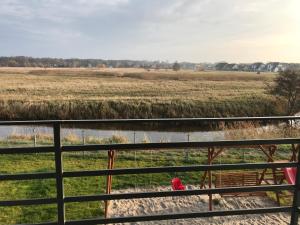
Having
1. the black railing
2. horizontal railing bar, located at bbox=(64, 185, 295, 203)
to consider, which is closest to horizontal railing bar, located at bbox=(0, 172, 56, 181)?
the black railing

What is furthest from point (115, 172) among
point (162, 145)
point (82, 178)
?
point (82, 178)

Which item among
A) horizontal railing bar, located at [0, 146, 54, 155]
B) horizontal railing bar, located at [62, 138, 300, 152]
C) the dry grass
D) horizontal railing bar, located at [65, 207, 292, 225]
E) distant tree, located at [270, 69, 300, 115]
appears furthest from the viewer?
the dry grass

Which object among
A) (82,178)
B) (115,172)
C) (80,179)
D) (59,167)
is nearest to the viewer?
(59,167)

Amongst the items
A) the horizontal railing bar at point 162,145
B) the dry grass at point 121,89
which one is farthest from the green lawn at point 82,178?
the dry grass at point 121,89

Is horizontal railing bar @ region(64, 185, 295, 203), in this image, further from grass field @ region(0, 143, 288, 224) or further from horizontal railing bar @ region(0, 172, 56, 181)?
grass field @ region(0, 143, 288, 224)

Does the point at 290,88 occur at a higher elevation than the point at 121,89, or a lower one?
higher

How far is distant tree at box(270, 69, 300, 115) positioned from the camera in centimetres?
2869

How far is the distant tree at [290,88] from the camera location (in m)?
28.7

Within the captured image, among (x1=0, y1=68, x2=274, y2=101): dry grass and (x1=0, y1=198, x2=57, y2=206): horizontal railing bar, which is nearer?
(x1=0, y1=198, x2=57, y2=206): horizontal railing bar

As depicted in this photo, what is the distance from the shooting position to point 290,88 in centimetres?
2902

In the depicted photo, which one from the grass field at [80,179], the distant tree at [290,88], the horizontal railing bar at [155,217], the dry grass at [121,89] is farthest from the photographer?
the dry grass at [121,89]

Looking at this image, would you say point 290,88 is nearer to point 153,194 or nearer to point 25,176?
point 153,194

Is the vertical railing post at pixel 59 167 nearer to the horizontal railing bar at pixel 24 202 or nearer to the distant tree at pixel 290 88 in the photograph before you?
the horizontal railing bar at pixel 24 202

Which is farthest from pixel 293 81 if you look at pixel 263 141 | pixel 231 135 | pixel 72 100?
pixel 263 141
